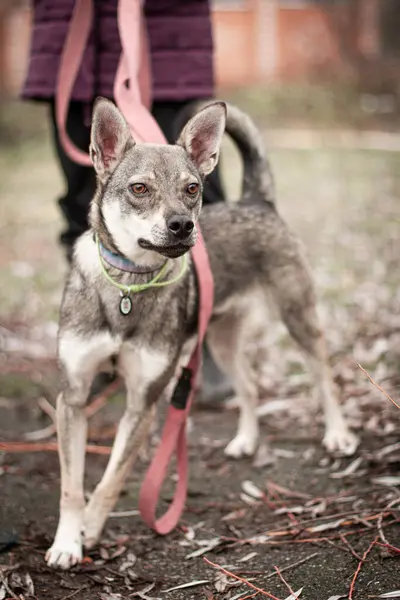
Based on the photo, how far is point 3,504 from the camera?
3646 millimetres

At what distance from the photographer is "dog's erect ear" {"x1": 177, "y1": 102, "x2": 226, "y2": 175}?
3199 mm

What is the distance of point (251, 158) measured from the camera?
13.7 feet

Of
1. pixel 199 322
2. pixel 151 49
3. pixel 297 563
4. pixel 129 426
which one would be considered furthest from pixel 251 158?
pixel 297 563

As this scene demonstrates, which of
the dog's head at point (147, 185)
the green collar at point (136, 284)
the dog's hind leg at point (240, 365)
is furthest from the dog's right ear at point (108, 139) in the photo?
the dog's hind leg at point (240, 365)

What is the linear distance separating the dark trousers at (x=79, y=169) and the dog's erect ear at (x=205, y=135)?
1049 millimetres

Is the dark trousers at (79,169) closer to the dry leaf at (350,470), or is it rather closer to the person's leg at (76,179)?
the person's leg at (76,179)

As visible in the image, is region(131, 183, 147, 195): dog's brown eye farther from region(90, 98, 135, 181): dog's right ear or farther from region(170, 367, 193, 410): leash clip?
region(170, 367, 193, 410): leash clip

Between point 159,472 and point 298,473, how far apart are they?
3.19 ft

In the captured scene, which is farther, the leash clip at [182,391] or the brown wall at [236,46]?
the brown wall at [236,46]

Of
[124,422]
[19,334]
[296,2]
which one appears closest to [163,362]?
[124,422]

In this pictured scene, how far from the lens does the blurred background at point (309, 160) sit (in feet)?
20.6

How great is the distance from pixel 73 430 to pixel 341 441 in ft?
5.08

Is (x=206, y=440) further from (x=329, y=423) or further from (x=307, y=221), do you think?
(x=307, y=221)

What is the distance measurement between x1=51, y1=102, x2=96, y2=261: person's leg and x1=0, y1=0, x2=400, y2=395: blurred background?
116 cm
